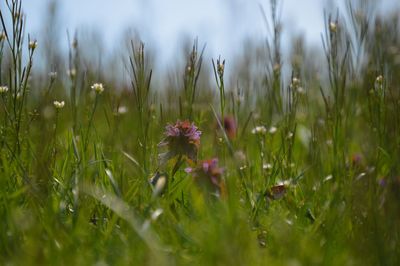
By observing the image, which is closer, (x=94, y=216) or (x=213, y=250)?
(x=213, y=250)

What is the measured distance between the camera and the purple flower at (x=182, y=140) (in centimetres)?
152

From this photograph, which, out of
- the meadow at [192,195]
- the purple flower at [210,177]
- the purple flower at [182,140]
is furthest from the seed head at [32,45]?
the purple flower at [210,177]

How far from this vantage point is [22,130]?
173cm

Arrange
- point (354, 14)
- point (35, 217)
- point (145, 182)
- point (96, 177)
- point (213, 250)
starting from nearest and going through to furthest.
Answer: point (213, 250), point (35, 217), point (145, 182), point (96, 177), point (354, 14)

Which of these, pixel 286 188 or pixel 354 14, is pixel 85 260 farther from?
pixel 354 14

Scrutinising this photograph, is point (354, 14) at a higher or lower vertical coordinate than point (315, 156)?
higher

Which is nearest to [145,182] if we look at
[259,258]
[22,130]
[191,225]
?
[191,225]

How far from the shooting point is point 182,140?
1.53 m

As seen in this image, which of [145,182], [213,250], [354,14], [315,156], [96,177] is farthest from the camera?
[354,14]

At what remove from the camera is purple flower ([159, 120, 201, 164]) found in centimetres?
152

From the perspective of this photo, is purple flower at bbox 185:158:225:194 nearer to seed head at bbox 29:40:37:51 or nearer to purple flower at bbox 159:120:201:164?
purple flower at bbox 159:120:201:164

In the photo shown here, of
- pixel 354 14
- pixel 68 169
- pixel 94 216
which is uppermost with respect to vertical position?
pixel 354 14

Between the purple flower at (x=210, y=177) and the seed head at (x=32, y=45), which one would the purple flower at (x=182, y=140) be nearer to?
the purple flower at (x=210, y=177)

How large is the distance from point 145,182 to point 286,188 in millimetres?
358
